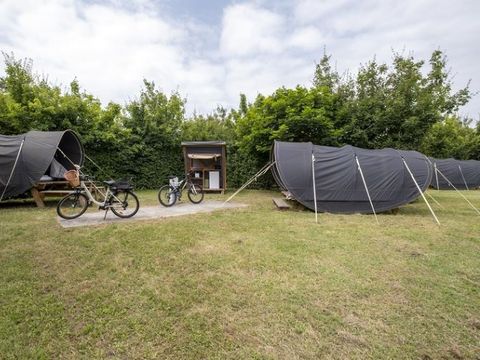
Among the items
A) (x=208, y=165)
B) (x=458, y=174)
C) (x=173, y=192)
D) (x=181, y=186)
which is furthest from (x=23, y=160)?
(x=458, y=174)

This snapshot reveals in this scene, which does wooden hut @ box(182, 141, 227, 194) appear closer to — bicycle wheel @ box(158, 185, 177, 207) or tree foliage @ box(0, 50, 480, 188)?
tree foliage @ box(0, 50, 480, 188)

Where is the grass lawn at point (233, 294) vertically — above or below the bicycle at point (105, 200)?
below

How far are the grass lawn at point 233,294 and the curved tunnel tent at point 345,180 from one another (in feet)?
6.84

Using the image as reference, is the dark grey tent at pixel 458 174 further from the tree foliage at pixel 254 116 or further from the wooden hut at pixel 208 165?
the wooden hut at pixel 208 165

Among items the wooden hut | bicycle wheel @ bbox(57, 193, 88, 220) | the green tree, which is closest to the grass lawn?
bicycle wheel @ bbox(57, 193, 88, 220)

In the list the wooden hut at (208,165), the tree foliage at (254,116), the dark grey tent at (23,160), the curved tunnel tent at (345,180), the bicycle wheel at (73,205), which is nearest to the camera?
the bicycle wheel at (73,205)

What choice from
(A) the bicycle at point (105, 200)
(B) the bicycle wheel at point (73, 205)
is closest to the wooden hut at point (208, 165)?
(A) the bicycle at point (105, 200)

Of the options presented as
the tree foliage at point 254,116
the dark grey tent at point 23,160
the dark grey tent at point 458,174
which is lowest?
the dark grey tent at point 458,174

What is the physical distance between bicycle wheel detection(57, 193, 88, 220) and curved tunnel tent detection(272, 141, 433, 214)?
478 centimetres

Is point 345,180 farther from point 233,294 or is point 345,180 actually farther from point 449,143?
point 449,143

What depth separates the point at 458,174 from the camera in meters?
16.2

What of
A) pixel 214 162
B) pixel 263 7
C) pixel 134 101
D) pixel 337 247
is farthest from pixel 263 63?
pixel 337 247

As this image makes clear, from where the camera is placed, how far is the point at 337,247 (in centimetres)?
418

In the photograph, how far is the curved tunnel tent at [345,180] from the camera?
6836 mm
